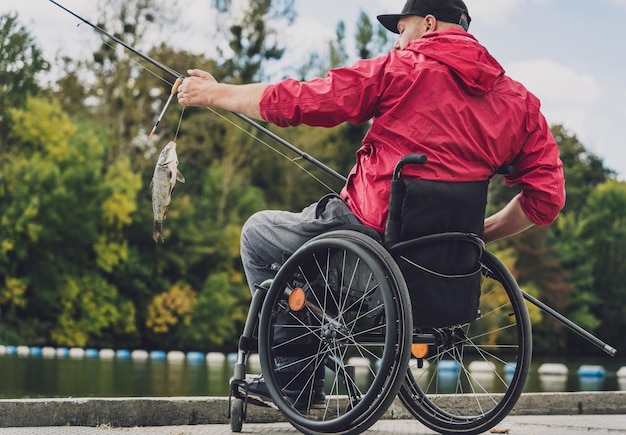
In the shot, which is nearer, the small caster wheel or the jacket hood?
the jacket hood

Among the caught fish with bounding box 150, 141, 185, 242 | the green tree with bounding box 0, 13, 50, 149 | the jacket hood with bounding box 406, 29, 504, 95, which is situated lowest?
the caught fish with bounding box 150, 141, 185, 242

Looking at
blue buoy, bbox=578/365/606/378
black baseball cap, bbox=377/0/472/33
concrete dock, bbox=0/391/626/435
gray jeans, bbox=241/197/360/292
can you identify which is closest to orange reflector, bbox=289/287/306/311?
gray jeans, bbox=241/197/360/292

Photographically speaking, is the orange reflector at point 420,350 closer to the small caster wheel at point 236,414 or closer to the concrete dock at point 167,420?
the concrete dock at point 167,420

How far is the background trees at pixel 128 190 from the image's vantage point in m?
31.1

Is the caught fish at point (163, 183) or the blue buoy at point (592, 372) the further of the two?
the blue buoy at point (592, 372)

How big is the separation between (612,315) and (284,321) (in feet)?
152

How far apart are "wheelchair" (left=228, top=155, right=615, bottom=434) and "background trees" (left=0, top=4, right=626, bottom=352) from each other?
84.6 ft

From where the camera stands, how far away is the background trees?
102 ft

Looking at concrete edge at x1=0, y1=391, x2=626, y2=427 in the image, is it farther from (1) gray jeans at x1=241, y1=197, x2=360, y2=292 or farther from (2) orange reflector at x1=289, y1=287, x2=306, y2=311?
(2) orange reflector at x1=289, y1=287, x2=306, y2=311

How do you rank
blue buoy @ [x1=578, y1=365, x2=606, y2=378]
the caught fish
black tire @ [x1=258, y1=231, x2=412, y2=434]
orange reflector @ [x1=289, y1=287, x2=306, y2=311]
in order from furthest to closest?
blue buoy @ [x1=578, y1=365, x2=606, y2=378], the caught fish, orange reflector @ [x1=289, y1=287, x2=306, y2=311], black tire @ [x1=258, y1=231, x2=412, y2=434]

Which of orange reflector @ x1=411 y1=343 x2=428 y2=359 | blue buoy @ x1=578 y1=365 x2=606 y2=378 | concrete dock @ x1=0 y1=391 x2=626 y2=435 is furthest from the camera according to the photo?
blue buoy @ x1=578 y1=365 x2=606 y2=378

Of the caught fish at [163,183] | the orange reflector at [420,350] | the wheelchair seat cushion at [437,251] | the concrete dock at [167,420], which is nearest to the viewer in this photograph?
the wheelchair seat cushion at [437,251]

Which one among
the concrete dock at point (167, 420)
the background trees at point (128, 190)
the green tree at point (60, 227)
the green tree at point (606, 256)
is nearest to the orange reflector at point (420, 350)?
the concrete dock at point (167, 420)

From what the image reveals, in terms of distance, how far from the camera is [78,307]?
105 ft
